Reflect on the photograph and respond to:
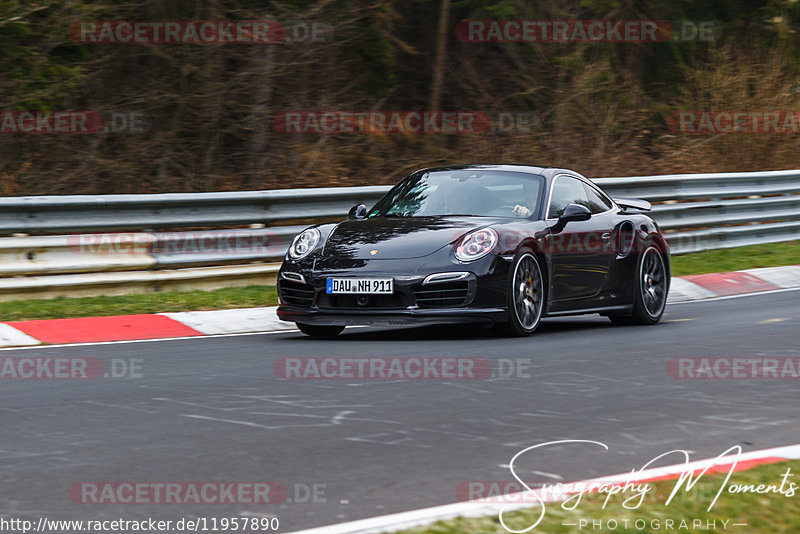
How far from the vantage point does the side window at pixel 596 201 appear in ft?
34.9

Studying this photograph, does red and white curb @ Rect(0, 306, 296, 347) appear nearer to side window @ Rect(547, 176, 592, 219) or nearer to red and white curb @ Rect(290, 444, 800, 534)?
side window @ Rect(547, 176, 592, 219)

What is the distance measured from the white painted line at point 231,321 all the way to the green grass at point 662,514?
619 centimetres

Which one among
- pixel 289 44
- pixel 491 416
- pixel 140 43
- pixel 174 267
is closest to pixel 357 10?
pixel 289 44

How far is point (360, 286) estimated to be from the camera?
8945 mm

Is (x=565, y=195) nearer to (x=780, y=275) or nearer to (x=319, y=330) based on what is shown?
(x=319, y=330)

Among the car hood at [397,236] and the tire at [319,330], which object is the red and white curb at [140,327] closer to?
the tire at [319,330]

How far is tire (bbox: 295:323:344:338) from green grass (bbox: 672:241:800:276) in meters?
6.20

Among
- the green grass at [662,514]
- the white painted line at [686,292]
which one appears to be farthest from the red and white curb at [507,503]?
the white painted line at [686,292]

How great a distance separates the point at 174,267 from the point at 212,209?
77cm

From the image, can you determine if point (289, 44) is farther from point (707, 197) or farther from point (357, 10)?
point (707, 197)

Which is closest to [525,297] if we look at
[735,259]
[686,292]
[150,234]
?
[150,234]

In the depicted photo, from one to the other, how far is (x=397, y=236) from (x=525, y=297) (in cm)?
109

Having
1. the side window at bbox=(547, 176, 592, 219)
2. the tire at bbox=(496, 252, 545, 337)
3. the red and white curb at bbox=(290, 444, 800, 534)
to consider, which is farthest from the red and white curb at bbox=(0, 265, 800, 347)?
the red and white curb at bbox=(290, 444, 800, 534)

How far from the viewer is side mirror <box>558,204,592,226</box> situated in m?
9.76
